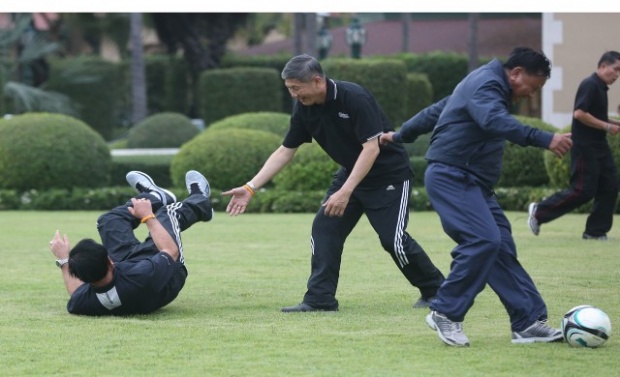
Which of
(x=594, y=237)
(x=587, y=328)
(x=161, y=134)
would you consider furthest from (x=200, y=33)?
(x=587, y=328)

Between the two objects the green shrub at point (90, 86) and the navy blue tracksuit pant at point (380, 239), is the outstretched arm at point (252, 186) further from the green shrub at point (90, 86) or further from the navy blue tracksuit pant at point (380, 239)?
the green shrub at point (90, 86)

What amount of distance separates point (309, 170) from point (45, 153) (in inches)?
173

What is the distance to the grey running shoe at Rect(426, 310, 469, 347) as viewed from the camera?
653cm

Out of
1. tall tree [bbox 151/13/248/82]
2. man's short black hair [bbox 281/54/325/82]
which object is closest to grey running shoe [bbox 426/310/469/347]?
man's short black hair [bbox 281/54/325/82]

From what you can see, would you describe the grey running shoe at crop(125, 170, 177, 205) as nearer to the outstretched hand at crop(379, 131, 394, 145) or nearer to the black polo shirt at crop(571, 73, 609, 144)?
the outstretched hand at crop(379, 131, 394, 145)

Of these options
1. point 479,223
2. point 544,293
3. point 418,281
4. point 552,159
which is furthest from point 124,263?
point 552,159

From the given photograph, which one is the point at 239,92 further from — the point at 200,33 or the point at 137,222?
the point at 137,222

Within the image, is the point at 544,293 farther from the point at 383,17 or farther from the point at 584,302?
the point at 383,17

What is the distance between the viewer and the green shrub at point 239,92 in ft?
118

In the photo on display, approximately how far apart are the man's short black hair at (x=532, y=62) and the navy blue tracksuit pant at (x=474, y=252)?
67 centimetres

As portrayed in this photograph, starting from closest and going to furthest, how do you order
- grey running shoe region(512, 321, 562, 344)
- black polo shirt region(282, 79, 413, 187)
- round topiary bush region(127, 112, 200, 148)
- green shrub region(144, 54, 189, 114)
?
grey running shoe region(512, 321, 562, 344)
black polo shirt region(282, 79, 413, 187)
round topiary bush region(127, 112, 200, 148)
green shrub region(144, 54, 189, 114)

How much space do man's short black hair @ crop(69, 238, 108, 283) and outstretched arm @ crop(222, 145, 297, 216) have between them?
926 mm

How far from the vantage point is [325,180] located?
59.4 feet
